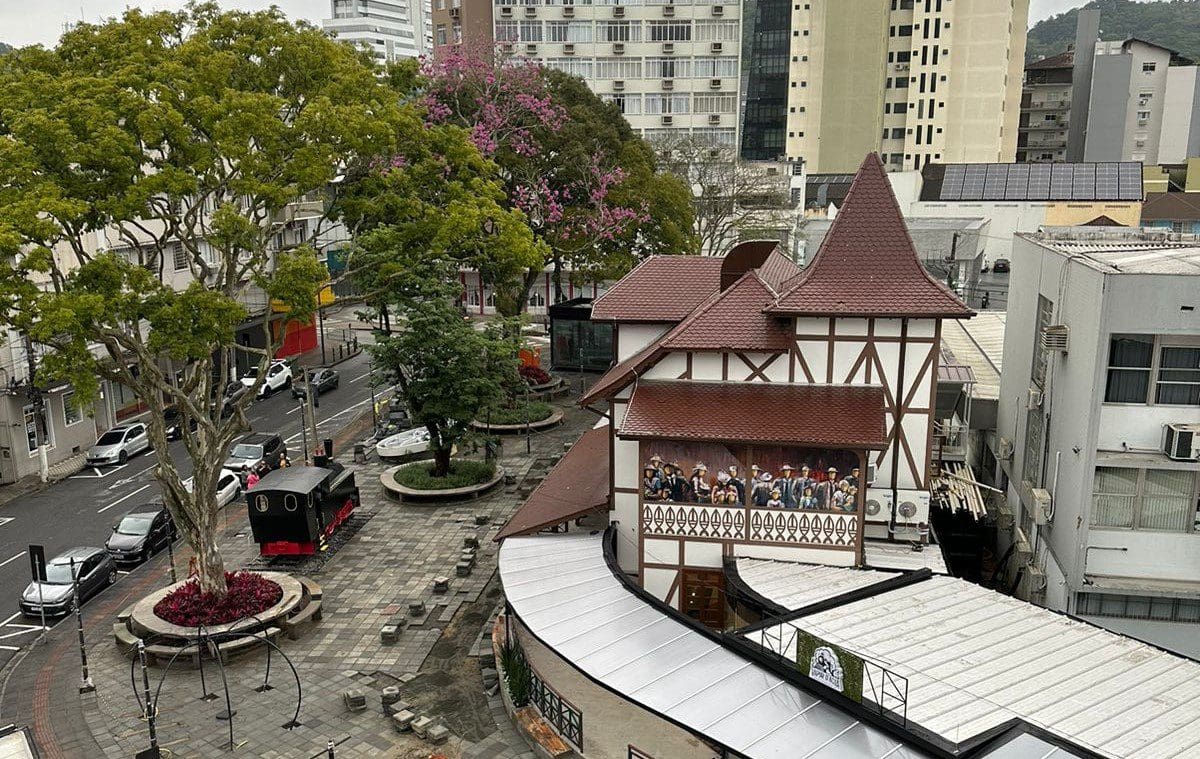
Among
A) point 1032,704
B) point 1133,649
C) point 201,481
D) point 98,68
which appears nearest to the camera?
point 1032,704

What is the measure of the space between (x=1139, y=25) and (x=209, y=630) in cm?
18040

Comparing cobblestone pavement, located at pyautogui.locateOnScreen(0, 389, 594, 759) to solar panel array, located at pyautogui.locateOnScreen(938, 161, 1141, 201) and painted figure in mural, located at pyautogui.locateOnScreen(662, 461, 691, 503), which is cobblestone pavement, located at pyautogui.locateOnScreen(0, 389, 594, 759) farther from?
solar panel array, located at pyautogui.locateOnScreen(938, 161, 1141, 201)

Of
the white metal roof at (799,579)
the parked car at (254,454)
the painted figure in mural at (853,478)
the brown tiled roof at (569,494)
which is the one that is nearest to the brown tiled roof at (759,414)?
the painted figure in mural at (853,478)

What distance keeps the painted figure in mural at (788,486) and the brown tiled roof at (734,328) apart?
297 cm

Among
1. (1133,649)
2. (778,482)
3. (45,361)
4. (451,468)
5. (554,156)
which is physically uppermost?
(554,156)

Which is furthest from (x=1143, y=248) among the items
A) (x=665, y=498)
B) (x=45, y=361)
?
(x=45, y=361)

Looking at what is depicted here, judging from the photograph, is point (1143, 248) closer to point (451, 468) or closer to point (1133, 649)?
point (1133, 649)

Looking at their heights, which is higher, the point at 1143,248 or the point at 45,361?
the point at 1143,248

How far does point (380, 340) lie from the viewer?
33781mm

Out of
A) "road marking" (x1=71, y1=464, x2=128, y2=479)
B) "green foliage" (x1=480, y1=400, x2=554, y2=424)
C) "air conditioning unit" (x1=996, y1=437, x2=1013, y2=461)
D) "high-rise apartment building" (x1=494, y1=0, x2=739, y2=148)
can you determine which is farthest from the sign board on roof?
"high-rise apartment building" (x1=494, y1=0, x2=739, y2=148)

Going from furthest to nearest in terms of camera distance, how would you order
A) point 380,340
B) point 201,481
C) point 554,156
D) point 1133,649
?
point 554,156, point 380,340, point 201,481, point 1133,649

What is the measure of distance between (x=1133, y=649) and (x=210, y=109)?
21949 mm

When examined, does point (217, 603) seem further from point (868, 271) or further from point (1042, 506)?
point (1042, 506)

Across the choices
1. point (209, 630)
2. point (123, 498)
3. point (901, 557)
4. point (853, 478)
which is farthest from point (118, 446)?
point (901, 557)
